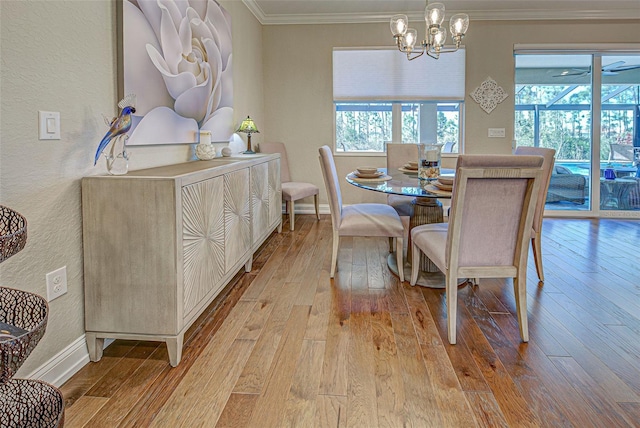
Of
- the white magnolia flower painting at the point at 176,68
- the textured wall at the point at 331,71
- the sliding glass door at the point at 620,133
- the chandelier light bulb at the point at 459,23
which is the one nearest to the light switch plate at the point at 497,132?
the textured wall at the point at 331,71

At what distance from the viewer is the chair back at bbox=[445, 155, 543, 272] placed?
218cm

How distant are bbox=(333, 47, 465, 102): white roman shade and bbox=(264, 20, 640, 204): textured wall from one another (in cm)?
11

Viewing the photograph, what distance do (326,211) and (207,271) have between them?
386 centimetres

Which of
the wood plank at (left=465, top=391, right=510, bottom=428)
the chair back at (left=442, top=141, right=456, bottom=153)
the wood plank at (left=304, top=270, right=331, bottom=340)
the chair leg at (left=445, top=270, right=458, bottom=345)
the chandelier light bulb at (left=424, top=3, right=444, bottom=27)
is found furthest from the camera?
the chair back at (left=442, top=141, right=456, bottom=153)

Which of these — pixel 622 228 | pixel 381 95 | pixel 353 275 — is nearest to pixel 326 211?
pixel 381 95

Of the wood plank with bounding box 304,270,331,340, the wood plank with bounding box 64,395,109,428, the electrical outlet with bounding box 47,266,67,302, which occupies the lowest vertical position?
the wood plank with bounding box 64,395,109,428

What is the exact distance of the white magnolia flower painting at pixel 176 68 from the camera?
2484mm

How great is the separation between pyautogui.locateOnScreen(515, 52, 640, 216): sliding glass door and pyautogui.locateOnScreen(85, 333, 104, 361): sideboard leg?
Result: 5489mm

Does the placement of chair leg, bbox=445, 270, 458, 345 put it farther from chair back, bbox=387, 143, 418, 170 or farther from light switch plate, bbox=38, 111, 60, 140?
chair back, bbox=387, 143, 418, 170

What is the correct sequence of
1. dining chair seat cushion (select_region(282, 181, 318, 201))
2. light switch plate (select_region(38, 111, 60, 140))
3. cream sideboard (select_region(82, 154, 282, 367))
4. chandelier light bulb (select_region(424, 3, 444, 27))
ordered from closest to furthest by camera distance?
light switch plate (select_region(38, 111, 60, 140))
cream sideboard (select_region(82, 154, 282, 367))
chandelier light bulb (select_region(424, 3, 444, 27))
dining chair seat cushion (select_region(282, 181, 318, 201))

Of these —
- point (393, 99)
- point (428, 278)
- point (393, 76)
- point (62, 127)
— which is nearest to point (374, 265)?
point (428, 278)

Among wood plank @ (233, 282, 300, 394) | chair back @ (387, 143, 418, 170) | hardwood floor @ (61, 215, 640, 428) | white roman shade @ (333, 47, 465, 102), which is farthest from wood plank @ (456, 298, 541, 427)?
white roman shade @ (333, 47, 465, 102)

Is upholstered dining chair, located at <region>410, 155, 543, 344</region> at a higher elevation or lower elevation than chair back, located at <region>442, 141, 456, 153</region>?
lower

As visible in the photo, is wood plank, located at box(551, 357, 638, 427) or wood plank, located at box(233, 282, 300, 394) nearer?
wood plank, located at box(551, 357, 638, 427)
